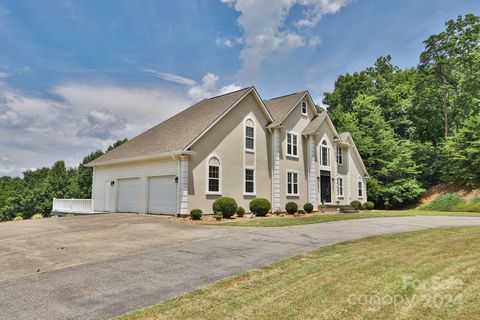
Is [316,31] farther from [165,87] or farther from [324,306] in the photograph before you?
[324,306]

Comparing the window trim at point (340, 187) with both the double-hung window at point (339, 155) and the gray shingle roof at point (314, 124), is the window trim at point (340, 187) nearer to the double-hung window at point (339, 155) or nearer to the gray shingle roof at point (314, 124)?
the double-hung window at point (339, 155)

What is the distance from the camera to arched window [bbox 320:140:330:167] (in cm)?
2770

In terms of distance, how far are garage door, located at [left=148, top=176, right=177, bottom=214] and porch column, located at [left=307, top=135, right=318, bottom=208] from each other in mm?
11430

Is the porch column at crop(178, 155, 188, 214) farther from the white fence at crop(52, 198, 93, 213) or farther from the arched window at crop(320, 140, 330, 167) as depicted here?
the arched window at crop(320, 140, 330, 167)

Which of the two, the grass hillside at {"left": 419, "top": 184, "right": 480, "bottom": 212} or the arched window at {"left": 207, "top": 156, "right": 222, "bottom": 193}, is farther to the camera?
the grass hillside at {"left": 419, "top": 184, "right": 480, "bottom": 212}

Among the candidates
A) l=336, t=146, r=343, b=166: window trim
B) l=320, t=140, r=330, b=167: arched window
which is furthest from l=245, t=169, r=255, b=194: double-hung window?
l=336, t=146, r=343, b=166: window trim

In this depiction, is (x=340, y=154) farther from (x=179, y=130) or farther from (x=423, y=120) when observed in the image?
(x=423, y=120)

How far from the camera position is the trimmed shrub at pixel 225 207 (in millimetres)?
18281

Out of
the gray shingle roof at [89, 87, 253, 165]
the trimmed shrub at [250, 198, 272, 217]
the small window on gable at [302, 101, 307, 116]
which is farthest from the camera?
the small window on gable at [302, 101, 307, 116]

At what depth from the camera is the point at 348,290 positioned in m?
5.59

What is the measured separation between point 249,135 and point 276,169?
3152 millimetres

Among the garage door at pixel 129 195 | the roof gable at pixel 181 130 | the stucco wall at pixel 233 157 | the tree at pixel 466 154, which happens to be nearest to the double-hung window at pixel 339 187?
the stucco wall at pixel 233 157

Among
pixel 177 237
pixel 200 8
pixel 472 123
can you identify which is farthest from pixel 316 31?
pixel 472 123

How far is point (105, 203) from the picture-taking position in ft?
78.1
